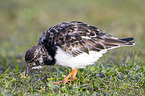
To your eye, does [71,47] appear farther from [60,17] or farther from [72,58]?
[60,17]

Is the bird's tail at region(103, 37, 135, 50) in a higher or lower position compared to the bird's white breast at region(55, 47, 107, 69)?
higher

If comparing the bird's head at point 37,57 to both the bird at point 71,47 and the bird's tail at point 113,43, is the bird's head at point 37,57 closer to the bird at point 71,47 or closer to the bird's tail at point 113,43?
the bird at point 71,47

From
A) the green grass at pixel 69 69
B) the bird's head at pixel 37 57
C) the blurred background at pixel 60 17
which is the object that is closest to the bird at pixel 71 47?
the bird's head at pixel 37 57

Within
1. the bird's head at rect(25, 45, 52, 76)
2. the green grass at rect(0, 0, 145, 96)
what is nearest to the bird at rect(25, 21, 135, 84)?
the bird's head at rect(25, 45, 52, 76)

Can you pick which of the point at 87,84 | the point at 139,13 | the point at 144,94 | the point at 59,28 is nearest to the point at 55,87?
the point at 87,84

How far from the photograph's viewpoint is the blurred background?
36.0 feet

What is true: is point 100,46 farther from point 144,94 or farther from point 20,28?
point 20,28

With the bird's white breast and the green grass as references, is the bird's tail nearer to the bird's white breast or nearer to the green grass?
the bird's white breast

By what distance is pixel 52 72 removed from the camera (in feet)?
24.0

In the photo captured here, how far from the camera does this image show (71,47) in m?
6.29

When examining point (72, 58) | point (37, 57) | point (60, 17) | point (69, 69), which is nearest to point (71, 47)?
point (72, 58)

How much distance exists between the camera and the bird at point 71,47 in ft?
20.6

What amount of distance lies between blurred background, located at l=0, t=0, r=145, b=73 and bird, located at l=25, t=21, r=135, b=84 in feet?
10.7

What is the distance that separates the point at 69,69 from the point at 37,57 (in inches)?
48.5
